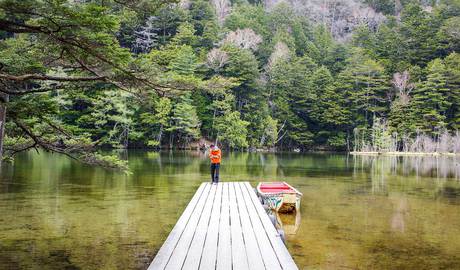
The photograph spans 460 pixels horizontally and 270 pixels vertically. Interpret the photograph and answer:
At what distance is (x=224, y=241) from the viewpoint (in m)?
5.93

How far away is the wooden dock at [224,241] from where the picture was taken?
4.85 meters

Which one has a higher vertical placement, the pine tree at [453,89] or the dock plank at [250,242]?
the pine tree at [453,89]

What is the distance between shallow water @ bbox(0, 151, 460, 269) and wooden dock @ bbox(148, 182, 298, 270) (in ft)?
2.46

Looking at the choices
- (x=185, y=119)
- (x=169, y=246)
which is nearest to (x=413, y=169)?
(x=185, y=119)

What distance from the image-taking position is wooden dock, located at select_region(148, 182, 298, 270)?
4.85m

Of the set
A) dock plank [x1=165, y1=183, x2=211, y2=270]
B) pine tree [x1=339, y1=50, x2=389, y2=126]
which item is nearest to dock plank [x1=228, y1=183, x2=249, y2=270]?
dock plank [x1=165, y1=183, x2=211, y2=270]

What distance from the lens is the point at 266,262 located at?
488 cm

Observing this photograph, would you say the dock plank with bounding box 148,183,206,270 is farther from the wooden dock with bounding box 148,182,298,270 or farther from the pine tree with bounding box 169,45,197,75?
the pine tree with bounding box 169,45,197,75

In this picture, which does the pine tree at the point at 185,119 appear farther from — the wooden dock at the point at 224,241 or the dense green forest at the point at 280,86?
the wooden dock at the point at 224,241

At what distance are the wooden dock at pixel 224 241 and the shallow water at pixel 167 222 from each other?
0.75 metres

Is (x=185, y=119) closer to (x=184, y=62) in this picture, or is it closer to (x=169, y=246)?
(x=184, y=62)

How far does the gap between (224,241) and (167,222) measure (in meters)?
3.57

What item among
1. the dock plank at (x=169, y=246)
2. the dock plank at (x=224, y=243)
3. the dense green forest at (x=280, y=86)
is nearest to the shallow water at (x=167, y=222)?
the dock plank at (x=169, y=246)

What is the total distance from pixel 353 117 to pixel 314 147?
5739 millimetres
